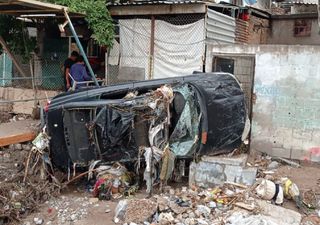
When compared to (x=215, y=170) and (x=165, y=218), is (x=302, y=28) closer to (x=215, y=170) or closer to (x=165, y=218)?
(x=215, y=170)

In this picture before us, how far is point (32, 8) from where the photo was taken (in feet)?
32.0

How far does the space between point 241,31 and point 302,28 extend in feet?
13.7

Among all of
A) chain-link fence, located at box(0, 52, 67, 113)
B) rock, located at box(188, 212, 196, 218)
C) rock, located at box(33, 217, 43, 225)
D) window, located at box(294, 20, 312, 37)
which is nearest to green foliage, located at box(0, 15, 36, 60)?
chain-link fence, located at box(0, 52, 67, 113)

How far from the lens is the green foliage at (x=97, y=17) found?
1045 centimetres

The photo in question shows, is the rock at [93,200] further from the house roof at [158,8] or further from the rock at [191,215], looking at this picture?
the house roof at [158,8]

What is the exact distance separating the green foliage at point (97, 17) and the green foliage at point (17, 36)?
2.41m

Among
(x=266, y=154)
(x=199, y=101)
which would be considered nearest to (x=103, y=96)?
(x=199, y=101)

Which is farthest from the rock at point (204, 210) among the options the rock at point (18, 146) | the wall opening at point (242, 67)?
the rock at point (18, 146)

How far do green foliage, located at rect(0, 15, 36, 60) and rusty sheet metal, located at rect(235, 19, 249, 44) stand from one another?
630 cm

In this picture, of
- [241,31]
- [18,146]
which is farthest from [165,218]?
[241,31]

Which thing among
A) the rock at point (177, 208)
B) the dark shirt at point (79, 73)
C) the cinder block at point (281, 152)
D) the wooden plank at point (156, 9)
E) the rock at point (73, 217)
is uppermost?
the wooden plank at point (156, 9)

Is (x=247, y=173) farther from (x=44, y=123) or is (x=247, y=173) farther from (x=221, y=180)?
(x=44, y=123)

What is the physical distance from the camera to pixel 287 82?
829cm

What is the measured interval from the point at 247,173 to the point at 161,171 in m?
1.58
